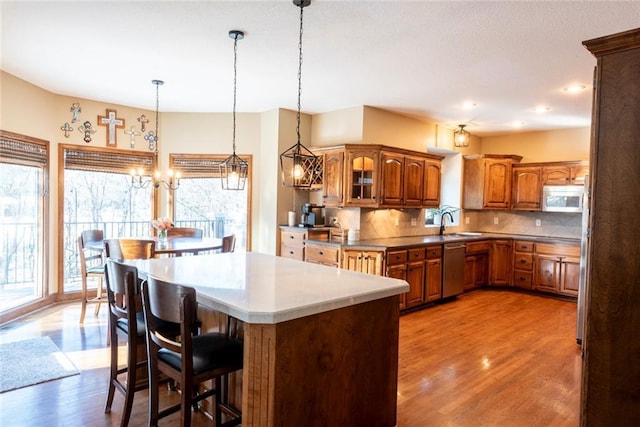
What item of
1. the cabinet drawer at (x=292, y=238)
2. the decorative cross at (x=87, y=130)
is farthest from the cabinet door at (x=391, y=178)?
the decorative cross at (x=87, y=130)

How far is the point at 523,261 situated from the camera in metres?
6.30

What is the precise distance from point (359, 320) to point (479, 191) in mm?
5362

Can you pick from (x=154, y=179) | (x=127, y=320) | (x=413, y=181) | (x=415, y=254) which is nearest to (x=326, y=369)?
(x=127, y=320)

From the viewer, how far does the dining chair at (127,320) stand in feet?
7.31

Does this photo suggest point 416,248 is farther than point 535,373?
Yes

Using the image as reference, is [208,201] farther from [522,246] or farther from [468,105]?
[522,246]

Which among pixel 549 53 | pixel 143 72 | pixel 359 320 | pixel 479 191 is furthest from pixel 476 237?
pixel 143 72

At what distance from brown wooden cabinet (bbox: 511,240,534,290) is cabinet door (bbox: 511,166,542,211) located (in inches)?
27.8

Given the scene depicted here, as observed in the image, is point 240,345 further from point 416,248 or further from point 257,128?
point 257,128

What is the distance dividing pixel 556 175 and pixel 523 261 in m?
1.49

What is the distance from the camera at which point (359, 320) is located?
7.04ft

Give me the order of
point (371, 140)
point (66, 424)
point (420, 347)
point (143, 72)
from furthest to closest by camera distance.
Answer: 1. point (371, 140)
2. point (143, 72)
3. point (420, 347)
4. point (66, 424)

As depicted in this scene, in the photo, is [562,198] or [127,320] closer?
[127,320]

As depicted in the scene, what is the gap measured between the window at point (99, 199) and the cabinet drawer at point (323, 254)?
2599mm
